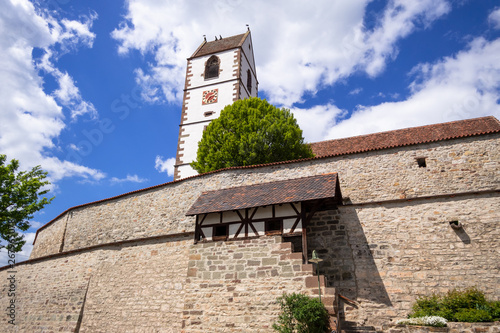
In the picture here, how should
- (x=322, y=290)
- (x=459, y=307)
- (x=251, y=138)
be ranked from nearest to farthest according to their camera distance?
(x=322, y=290)
(x=459, y=307)
(x=251, y=138)

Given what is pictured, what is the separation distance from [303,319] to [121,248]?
29.8 feet

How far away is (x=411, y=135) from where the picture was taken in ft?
56.4

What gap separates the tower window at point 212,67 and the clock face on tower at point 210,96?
1.51 meters

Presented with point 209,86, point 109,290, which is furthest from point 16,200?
point 209,86

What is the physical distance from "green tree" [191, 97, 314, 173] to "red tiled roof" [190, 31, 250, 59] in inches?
367

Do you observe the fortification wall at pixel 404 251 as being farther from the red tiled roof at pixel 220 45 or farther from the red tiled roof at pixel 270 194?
the red tiled roof at pixel 220 45

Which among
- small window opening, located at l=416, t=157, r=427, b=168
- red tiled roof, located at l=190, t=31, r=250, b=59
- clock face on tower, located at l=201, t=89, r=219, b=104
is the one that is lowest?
small window opening, located at l=416, t=157, r=427, b=168

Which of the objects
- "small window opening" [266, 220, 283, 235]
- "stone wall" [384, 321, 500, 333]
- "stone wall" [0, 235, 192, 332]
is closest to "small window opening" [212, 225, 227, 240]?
"small window opening" [266, 220, 283, 235]

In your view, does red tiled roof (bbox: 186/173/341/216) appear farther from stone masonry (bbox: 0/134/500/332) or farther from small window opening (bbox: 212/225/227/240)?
stone masonry (bbox: 0/134/500/332)

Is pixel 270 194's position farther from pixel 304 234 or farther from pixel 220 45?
pixel 220 45

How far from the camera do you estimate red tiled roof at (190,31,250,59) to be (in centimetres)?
2648

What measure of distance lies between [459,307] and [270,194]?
5901mm

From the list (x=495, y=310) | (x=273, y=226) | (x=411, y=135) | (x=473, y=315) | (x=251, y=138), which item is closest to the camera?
(x=473, y=315)

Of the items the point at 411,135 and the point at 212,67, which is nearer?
the point at 411,135
